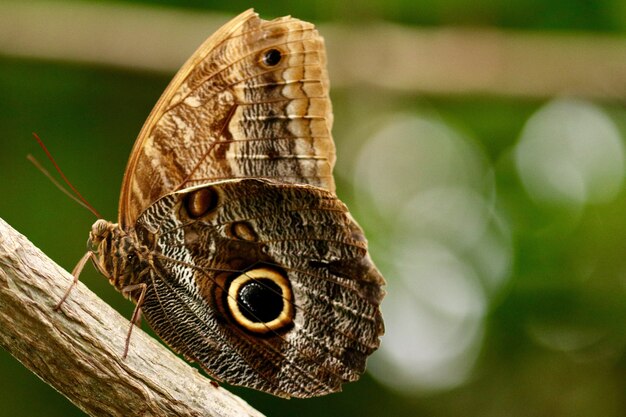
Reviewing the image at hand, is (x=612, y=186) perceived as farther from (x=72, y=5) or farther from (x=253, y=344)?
(x=72, y=5)

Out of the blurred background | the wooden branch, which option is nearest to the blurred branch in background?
the blurred background

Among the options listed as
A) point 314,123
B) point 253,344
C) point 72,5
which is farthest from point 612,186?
point 72,5

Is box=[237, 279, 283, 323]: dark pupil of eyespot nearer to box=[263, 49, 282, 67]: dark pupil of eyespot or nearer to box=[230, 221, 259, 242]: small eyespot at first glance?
Answer: box=[230, 221, 259, 242]: small eyespot

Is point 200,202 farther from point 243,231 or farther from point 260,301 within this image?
point 260,301

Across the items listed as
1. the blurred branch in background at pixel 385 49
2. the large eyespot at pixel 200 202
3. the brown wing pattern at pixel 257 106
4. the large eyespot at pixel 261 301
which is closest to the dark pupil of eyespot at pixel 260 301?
the large eyespot at pixel 261 301

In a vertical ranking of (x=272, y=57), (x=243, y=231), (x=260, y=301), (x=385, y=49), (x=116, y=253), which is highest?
(x=385, y=49)

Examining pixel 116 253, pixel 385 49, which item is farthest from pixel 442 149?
pixel 116 253
